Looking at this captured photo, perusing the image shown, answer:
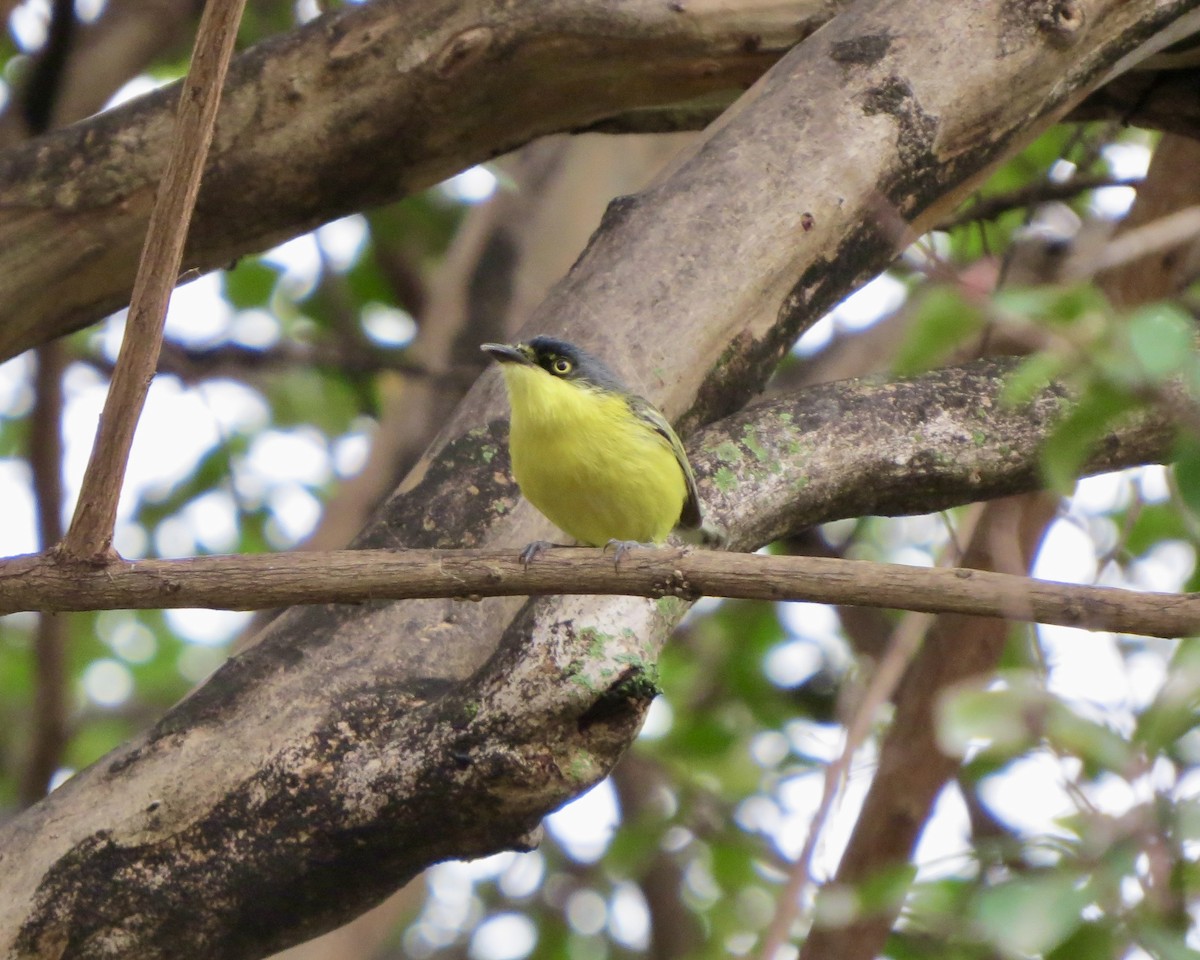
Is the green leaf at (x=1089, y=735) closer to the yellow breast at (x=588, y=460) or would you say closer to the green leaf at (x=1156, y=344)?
the green leaf at (x=1156, y=344)

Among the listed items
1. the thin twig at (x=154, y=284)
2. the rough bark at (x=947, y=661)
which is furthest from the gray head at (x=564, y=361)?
the rough bark at (x=947, y=661)

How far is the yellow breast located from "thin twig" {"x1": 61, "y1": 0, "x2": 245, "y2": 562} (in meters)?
1.23

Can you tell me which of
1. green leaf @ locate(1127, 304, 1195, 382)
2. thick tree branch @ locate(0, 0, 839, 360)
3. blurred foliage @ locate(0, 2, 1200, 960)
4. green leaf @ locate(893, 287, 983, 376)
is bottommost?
blurred foliage @ locate(0, 2, 1200, 960)

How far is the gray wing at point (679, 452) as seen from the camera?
149 inches

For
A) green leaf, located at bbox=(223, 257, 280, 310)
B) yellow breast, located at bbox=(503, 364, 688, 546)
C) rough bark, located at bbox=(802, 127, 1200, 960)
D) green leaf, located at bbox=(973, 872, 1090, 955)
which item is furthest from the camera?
green leaf, located at bbox=(223, 257, 280, 310)

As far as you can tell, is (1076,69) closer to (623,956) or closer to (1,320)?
(1,320)

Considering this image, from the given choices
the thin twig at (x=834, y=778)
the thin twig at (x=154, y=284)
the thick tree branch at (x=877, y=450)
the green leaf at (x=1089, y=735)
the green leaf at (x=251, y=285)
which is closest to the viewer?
the green leaf at (x=1089, y=735)

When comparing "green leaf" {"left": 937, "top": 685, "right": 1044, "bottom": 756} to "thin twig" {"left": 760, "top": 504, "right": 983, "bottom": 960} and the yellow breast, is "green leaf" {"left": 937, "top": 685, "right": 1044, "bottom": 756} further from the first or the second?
the yellow breast

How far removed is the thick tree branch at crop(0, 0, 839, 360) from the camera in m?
4.32

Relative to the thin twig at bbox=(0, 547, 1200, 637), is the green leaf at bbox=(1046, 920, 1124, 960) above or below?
below

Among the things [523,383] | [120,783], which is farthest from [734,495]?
[120,783]

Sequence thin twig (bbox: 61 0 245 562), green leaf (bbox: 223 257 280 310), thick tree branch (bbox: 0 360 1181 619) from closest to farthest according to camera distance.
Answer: thin twig (bbox: 61 0 245 562)
thick tree branch (bbox: 0 360 1181 619)
green leaf (bbox: 223 257 280 310)

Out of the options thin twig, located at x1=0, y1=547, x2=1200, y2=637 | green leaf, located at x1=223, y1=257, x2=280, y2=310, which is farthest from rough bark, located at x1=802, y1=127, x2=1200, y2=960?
green leaf, located at x1=223, y1=257, x2=280, y2=310

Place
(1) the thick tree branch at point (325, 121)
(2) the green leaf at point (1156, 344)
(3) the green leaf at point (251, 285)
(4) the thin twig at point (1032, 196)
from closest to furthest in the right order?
(2) the green leaf at point (1156, 344)
(1) the thick tree branch at point (325, 121)
(4) the thin twig at point (1032, 196)
(3) the green leaf at point (251, 285)
